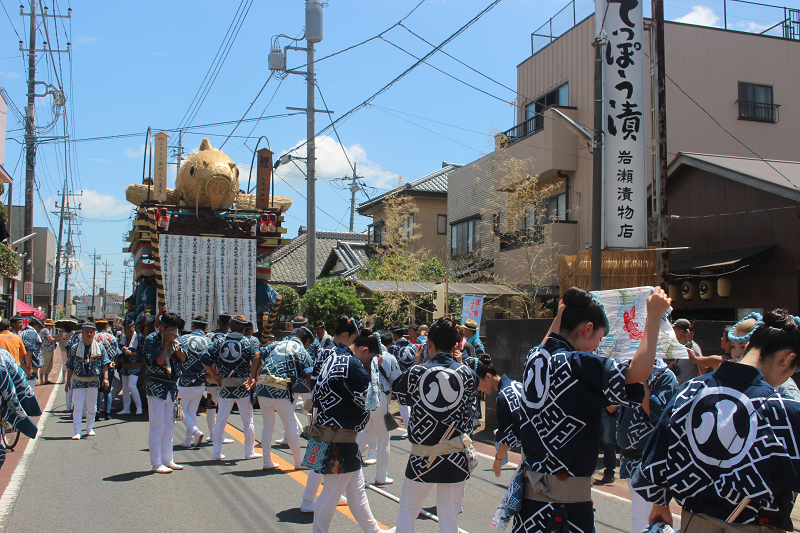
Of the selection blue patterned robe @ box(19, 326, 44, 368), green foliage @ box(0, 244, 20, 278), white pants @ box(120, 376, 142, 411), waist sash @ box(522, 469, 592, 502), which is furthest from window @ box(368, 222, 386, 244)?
waist sash @ box(522, 469, 592, 502)

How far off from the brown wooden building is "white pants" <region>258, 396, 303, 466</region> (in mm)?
9203

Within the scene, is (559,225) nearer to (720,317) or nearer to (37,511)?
(720,317)

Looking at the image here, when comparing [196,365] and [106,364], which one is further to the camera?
[106,364]

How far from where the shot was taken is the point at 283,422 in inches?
303

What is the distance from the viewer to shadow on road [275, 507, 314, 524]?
19.2ft

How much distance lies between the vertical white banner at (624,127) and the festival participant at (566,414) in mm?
11821

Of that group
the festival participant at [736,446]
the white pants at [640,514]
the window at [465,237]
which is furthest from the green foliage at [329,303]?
the festival participant at [736,446]

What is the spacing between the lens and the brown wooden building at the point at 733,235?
1288cm

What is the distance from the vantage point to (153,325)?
40.4 ft

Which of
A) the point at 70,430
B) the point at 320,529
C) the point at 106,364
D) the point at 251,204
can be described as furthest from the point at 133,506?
the point at 251,204

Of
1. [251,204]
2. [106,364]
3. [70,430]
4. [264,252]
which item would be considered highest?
[251,204]

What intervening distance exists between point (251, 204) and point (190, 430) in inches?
256

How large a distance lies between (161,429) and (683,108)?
16.4 metres

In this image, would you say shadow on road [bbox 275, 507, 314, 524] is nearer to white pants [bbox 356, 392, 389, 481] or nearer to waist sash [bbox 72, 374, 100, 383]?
white pants [bbox 356, 392, 389, 481]
